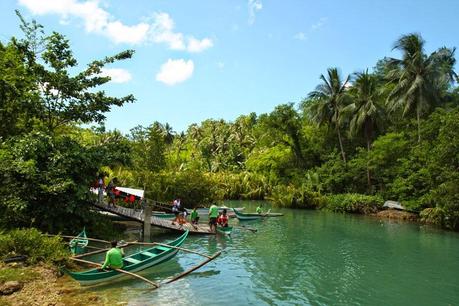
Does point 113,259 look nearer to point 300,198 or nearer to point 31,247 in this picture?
point 31,247

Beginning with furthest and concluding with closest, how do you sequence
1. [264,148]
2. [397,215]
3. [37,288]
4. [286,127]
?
[264,148]
[286,127]
[397,215]
[37,288]

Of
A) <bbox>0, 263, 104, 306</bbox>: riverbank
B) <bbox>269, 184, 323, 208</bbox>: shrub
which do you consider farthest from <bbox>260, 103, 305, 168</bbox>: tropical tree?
<bbox>0, 263, 104, 306</bbox>: riverbank

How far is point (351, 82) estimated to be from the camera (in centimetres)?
4816

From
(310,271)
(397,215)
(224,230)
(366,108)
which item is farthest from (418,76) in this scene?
(310,271)

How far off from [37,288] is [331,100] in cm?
4176

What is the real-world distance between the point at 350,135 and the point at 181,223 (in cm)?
2857

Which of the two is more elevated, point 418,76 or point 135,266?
point 418,76

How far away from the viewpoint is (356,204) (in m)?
39.4

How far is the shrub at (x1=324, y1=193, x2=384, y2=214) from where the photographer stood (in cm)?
3884

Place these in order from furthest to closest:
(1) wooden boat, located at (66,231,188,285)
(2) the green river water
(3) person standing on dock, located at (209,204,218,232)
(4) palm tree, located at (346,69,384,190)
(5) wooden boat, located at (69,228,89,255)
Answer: (4) palm tree, located at (346,69,384,190) → (3) person standing on dock, located at (209,204,218,232) → (5) wooden boat, located at (69,228,89,255) → (2) the green river water → (1) wooden boat, located at (66,231,188,285)

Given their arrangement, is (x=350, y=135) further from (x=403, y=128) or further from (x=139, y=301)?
(x=139, y=301)

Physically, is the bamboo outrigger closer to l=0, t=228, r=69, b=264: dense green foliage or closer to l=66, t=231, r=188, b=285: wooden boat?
l=66, t=231, r=188, b=285: wooden boat

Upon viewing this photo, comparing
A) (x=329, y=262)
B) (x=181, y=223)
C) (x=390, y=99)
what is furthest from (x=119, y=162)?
(x=390, y=99)

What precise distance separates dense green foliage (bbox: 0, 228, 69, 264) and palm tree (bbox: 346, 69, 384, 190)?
3511cm
